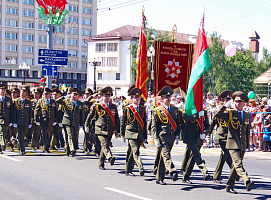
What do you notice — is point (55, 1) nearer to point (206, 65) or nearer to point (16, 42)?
point (206, 65)

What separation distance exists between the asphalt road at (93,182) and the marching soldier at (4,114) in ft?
2.29

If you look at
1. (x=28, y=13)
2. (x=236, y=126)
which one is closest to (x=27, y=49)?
(x=28, y=13)

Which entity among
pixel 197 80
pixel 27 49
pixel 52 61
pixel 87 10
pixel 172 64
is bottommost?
pixel 197 80

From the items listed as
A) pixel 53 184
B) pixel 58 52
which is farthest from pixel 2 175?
pixel 58 52

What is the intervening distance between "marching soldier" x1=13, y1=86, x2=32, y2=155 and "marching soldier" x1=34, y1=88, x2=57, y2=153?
309 mm

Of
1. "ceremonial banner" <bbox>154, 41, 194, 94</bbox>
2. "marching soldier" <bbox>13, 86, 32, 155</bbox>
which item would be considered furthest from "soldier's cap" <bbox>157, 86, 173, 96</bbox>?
"marching soldier" <bbox>13, 86, 32, 155</bbox>

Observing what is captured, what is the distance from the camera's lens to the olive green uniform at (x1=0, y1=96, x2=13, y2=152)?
14516 millimetres

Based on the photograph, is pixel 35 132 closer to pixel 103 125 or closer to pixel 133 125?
pixel 103 125

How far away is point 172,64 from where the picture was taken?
1373 cm

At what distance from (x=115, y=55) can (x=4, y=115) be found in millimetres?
71464

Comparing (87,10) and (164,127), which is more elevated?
(87,10)

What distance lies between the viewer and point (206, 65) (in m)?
10.2

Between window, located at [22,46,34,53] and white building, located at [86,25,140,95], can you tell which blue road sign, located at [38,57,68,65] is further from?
window, located at [22,46,34,53]

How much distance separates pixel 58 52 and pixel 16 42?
70.1 metres
